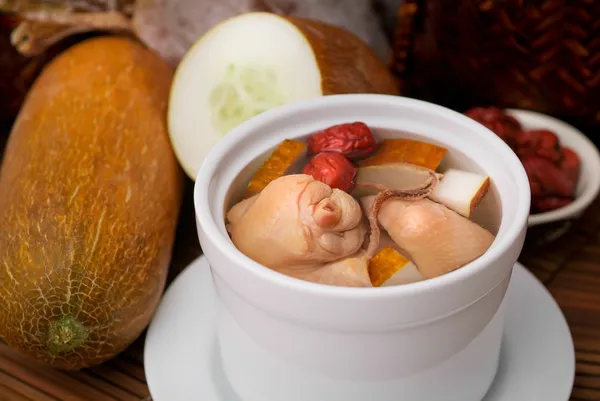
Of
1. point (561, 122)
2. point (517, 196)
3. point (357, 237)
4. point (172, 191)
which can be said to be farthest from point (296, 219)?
point (561, 122)

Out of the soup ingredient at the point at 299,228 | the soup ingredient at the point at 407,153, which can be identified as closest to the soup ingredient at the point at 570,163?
the soup ingredient at the point at 407,153

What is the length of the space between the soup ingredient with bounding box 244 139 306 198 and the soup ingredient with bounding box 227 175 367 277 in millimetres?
47

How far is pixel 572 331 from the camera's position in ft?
2.56

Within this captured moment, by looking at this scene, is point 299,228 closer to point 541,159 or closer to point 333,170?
point 333,170

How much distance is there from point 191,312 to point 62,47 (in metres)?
0.53

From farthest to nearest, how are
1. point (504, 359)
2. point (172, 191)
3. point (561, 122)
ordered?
point (561, 122)
point (172, 191)
point (504, 359)

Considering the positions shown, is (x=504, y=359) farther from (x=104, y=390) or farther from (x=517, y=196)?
(x=104, y=390)

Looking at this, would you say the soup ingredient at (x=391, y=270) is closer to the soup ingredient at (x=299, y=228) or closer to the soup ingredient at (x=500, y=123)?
the soup ingredient at (x=299, y=228)

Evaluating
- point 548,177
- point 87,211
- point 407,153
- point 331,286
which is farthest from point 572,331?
point 87,211

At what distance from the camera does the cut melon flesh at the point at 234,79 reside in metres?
0.83

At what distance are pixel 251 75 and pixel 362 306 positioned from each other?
Result: 44cm

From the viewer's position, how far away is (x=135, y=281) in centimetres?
69

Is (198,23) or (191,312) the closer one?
(191,312)

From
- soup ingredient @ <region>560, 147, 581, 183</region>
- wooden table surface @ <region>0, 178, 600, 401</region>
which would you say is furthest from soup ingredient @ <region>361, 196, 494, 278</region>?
soup ingredient @ <region>560, 147, 581, 183</region>
